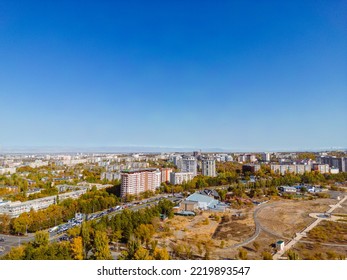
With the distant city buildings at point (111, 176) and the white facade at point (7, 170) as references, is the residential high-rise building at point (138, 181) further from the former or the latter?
the white facade at point (7, 170)

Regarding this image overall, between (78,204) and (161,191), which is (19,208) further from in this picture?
(161,191)

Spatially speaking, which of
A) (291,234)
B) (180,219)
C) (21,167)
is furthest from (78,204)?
(21,167)

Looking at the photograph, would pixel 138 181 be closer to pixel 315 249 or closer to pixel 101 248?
pixel 101 248

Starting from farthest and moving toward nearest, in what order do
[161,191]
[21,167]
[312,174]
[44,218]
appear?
[21,167] → [312,174] → [161,191] → [44,218]

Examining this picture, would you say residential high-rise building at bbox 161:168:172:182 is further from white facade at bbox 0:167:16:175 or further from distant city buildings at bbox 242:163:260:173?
white facade at bbox 0:167:16:175

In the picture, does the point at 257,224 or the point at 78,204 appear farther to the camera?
the point at 78,204

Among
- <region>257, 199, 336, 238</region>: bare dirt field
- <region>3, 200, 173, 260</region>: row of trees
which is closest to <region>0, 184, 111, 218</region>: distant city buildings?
<region>3, 200, 173, 260</region>: row of trees

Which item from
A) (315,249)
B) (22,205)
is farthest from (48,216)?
(315,249)

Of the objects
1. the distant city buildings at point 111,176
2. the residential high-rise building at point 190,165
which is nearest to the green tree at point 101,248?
the distant city buildings at point 111,176

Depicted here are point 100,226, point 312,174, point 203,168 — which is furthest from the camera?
point 203,168
